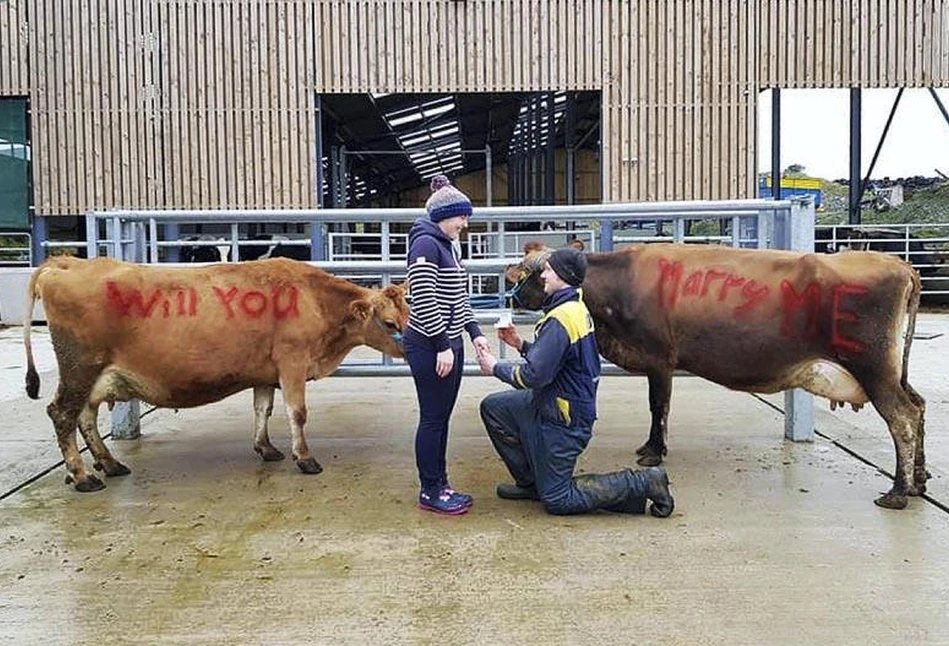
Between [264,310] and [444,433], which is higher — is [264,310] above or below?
above

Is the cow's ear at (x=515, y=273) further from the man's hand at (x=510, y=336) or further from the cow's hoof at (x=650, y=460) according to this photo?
the cow's hoof at (x=650, y=460)

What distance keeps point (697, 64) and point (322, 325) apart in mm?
13183

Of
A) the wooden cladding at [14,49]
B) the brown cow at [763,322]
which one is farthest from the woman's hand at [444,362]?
the wooden cladding at [14,49]

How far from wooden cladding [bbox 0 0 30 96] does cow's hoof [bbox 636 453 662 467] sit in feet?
49.9

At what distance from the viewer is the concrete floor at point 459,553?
3.38 meters

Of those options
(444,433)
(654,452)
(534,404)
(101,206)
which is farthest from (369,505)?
(101,206)

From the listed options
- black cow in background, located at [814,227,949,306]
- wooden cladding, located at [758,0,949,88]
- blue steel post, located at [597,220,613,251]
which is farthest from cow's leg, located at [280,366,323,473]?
black cow in background, located at [814,227,949,306]

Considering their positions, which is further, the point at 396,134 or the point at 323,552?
the point at 396,134

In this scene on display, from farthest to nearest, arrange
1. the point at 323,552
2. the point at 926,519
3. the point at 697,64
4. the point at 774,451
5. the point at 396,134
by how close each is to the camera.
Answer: the point at 396,134 → the point at 697,64 → the point at 774,451 → the point at 926,519 → the point at 323,552

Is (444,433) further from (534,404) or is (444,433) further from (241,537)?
(241,537)

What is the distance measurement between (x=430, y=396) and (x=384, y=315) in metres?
1.18

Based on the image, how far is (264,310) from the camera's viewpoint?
544cm

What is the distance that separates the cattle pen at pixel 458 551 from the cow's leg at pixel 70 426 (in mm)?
160

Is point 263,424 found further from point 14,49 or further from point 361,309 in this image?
point 14,49
